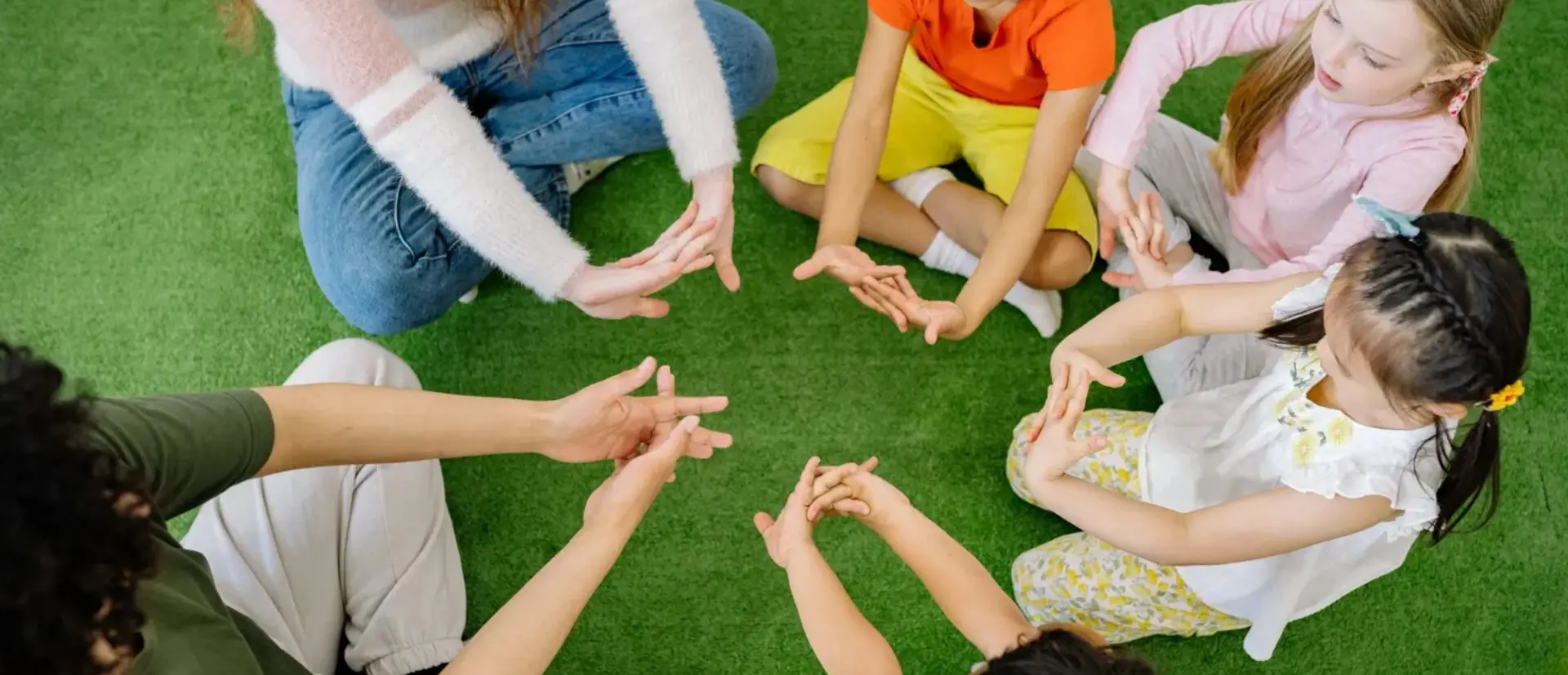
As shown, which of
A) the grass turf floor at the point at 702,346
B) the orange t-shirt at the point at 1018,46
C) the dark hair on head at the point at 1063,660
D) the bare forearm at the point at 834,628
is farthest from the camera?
the grass turf floor at the point at 702,346

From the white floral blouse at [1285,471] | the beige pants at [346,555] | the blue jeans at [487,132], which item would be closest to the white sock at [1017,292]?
the white floral blouse at [1285,471]

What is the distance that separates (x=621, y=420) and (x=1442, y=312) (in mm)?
708

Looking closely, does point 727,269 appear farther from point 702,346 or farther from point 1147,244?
point 1147,244

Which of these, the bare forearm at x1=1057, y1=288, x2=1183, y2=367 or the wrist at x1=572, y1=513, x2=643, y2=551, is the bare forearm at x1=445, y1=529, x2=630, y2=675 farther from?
the bare forearm at x1=1057, y1=288, x2=1183, y2=367

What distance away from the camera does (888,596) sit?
122 cm

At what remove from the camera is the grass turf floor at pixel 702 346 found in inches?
48.3

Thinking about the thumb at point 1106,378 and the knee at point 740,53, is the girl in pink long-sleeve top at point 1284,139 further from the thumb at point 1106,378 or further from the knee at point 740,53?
the knee at point 740,53

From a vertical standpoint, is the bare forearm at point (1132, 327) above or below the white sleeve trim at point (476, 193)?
below

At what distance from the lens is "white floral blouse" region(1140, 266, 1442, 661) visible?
89 centimetres

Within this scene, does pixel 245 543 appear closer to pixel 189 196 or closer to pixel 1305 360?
pixel 189 196

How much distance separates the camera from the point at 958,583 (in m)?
0.97

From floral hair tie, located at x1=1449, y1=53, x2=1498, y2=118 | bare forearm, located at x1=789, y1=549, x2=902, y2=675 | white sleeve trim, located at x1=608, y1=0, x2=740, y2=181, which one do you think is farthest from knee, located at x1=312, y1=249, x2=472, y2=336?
floral hair tie, located at x1=1449, y1=53, x2=1498, y2=118

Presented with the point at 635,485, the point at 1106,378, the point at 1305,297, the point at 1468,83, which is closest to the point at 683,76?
the point at 635,485

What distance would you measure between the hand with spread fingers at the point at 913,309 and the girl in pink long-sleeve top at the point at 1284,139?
0.62ft
